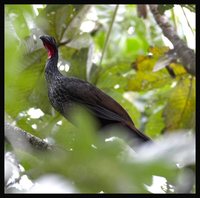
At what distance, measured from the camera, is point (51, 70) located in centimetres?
360

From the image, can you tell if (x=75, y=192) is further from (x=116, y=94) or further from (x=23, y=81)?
(x=116, y=94)

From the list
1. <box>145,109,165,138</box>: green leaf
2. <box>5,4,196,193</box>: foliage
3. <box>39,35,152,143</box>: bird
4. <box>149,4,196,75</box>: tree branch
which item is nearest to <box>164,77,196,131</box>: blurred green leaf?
<box>5,4,196,193</box>: foliage

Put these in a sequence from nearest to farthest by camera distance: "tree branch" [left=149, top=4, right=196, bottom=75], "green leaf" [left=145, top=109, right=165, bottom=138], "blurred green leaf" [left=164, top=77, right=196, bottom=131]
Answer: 1. "tree branch" [left=149, top=4, right=196, bottom=75]
2. "blurred green leaf" [left=164, top=77, right=196, bottom=131]
3. "green leaf" [left=145, top=109, right=165, bottom=138]

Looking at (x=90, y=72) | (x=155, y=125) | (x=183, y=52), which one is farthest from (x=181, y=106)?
(x=90, y=72)

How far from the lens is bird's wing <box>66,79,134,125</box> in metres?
3.25

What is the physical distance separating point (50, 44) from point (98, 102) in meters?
0.59

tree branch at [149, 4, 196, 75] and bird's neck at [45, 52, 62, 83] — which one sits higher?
tree branch at [149, 4, 196, 75]

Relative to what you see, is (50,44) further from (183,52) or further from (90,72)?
(183,52)

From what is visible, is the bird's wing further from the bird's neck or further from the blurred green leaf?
the blurred green leaf

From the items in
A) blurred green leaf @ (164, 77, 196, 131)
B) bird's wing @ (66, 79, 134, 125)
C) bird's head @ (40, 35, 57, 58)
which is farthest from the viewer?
blurred green leaf @ (164, 77, 196, 131)

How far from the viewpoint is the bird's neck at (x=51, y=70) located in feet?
11.7

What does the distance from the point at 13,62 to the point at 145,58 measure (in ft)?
10.9

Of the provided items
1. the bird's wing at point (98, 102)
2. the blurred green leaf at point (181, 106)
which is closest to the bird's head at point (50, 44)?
the bird's wing at point (98, 102)
